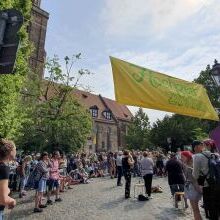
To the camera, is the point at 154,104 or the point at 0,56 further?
the point at 154,104

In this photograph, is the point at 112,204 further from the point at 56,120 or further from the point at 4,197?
the point at 56,120

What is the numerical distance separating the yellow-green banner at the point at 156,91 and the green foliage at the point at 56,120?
25037 millimetres

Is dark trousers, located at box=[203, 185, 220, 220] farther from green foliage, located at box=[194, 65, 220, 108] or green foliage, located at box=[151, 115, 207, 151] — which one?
green foliage, located at box=[194, 65, 220, 108]

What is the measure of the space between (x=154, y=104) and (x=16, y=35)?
3603 millimetres

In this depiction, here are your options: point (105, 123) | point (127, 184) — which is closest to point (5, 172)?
point (127, 184)

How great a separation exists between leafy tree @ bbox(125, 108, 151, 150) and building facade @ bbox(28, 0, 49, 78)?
23.2 metres

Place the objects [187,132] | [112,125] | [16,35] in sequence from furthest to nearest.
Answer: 1. [112,125]
2. [187,132]
3. [16,35]

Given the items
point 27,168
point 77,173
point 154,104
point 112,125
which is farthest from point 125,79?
point 112,125

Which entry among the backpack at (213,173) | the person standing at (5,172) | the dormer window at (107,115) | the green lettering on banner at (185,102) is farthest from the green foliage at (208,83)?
the person standing at (5,172)

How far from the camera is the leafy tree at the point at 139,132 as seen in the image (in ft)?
206

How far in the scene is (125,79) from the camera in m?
7.00

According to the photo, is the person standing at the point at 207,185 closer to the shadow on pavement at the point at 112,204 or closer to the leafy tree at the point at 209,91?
the shadow on pavement at the point at 112,204

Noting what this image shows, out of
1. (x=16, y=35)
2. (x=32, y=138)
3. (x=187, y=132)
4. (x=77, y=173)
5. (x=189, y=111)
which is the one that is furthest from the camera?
(x=187, y=132)

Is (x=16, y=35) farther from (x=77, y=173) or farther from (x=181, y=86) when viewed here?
(x=77, y=173)
